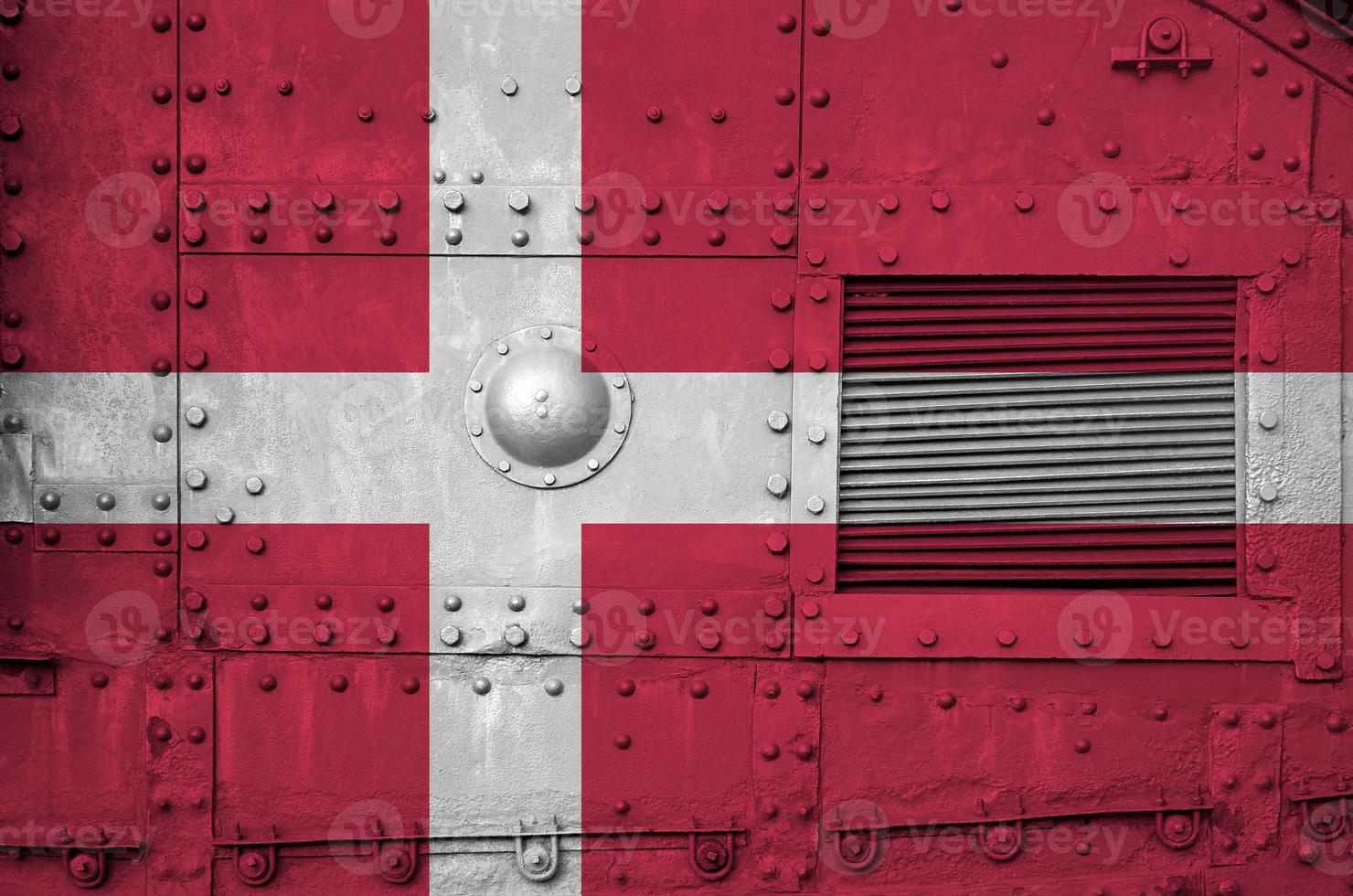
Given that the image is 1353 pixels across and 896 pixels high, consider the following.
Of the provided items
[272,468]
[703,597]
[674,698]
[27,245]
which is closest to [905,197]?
[703,597]

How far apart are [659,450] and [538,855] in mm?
960

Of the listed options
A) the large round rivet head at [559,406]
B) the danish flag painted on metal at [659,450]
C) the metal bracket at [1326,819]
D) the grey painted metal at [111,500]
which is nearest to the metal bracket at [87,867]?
the danish flag painted on metal at [659,450]

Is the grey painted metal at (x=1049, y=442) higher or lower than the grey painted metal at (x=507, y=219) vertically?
lower

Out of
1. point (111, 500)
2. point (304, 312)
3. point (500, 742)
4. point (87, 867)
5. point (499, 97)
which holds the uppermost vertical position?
point (499, 97)

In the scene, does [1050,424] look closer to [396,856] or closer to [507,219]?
[507,219]

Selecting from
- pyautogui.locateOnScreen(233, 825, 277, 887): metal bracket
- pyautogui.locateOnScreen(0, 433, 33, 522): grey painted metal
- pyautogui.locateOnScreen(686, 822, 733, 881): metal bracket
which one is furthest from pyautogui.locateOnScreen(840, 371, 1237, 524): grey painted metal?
pyautogui.locateOnScreen(0, 433, 33, 522): grey painted metal

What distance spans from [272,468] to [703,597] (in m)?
1.02

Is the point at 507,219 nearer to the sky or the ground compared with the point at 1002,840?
nearer to the sky

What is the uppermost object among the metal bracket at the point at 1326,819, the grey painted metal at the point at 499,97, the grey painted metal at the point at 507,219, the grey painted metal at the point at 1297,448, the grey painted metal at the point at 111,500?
the grey painted metal at the point at 499,97

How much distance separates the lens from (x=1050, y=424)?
238cm

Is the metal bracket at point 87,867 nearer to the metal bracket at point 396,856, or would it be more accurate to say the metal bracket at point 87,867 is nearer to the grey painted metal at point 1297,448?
the metal bracket at point 396,856

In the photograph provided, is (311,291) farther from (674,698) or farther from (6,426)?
(674,698)

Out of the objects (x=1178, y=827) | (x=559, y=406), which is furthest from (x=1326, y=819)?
(x=559, y=406)

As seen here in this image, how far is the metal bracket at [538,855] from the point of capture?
2.37m
